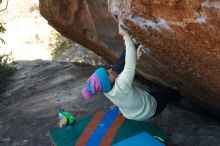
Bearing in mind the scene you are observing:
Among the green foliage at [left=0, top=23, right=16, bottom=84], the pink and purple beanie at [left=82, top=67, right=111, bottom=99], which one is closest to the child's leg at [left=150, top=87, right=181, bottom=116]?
the pink and purple beanie at [left=82, top=67, right=111, bottom=99]

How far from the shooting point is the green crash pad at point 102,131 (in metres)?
5.08

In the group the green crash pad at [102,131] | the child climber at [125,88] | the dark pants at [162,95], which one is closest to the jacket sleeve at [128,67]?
the child climber at [125,88]

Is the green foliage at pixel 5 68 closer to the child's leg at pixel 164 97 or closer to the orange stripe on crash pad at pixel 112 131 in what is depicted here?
the orange stripe on crash pad at pixel 112 131

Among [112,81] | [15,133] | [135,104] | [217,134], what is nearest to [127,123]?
[135,104]

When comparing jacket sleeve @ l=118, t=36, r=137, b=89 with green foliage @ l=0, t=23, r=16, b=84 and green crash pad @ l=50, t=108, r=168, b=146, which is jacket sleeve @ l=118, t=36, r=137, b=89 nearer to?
green crash pad @ l=50, t=108, r=168, b=146

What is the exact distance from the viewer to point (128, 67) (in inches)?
184

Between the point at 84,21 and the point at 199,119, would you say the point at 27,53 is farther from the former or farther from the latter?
the point at 199,119

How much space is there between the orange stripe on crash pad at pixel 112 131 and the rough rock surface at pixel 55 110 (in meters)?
0.84

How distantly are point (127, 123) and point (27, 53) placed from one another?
1381 cm

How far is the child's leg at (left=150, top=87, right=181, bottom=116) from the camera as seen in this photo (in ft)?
17.8

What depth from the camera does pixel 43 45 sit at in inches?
752

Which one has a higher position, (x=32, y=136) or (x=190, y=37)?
(x=190, y=37)

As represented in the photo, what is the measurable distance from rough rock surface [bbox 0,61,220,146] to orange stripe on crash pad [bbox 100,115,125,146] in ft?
2.76

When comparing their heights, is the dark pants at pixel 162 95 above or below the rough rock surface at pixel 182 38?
below
